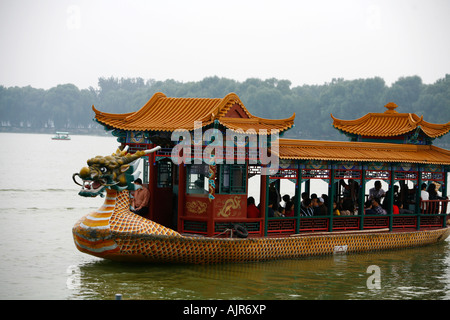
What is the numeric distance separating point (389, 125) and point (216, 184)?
718cm

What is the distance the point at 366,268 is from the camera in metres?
15.7

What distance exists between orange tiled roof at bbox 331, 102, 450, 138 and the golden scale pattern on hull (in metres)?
5.12

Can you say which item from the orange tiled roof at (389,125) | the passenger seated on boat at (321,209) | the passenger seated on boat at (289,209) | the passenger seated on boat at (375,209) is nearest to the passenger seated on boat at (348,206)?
the passenger seated on boat at (375,209)

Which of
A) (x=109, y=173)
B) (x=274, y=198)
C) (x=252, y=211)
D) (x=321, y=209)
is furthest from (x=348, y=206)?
(x=109, y=173)

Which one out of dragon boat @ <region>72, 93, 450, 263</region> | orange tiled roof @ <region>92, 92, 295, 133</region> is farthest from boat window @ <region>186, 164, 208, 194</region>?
orange tiled roof @ <region>92, 92, 295, 133</region>

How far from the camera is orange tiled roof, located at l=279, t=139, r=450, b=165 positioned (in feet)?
51.6

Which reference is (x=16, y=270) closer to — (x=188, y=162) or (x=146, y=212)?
(x=146, y=212)

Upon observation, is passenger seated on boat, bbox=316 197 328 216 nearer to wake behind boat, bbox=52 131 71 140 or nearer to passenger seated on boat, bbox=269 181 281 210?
passenger seated on boat, bbox=269 181 281 210

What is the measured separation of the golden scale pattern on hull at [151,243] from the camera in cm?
1351

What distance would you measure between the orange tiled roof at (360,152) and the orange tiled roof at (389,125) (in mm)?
549

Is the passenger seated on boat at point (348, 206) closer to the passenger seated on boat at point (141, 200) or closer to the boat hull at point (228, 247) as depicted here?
the boat hull at point (228, 247)
